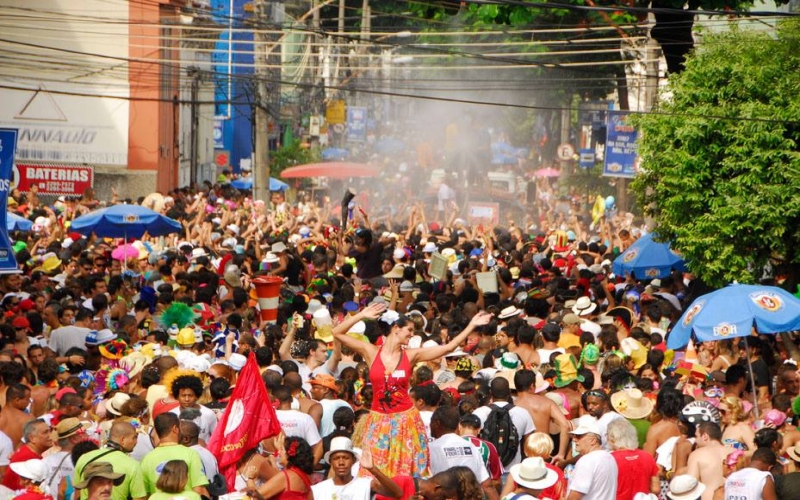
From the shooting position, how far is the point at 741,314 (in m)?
11.5

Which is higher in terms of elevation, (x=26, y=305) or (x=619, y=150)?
(x=619, y=150)

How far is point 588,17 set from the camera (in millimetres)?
36250

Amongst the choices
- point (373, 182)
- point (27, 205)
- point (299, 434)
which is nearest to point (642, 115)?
point (299, 434)

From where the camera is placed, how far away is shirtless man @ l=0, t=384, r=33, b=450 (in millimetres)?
10156

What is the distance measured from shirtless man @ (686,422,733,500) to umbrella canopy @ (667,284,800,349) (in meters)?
2.43

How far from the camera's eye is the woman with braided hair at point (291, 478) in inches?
324

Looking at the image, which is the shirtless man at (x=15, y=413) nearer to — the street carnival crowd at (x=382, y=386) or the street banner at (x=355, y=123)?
the street carnival crowd at (x=382, y=386)

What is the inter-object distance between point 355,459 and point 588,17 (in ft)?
96.1

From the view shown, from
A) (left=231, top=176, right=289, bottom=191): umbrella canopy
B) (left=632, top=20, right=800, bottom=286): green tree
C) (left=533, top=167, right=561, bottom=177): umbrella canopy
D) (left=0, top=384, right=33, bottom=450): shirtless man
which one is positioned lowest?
(left=231, top=176, right=289, bottom=191): umbrella canopy

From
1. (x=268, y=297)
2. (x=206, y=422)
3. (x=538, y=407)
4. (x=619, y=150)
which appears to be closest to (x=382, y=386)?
(x=206, y=422)

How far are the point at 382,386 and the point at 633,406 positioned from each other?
6.94 ft

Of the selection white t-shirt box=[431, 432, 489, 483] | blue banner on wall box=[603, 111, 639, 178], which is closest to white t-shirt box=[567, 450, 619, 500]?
white t-shirt box=[431, 432, 489, 483]

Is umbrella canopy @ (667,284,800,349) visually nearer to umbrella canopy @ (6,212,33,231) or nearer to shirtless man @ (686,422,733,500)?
shirtless man @ (686,422,733,500)

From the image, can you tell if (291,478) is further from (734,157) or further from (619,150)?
(619,150)
